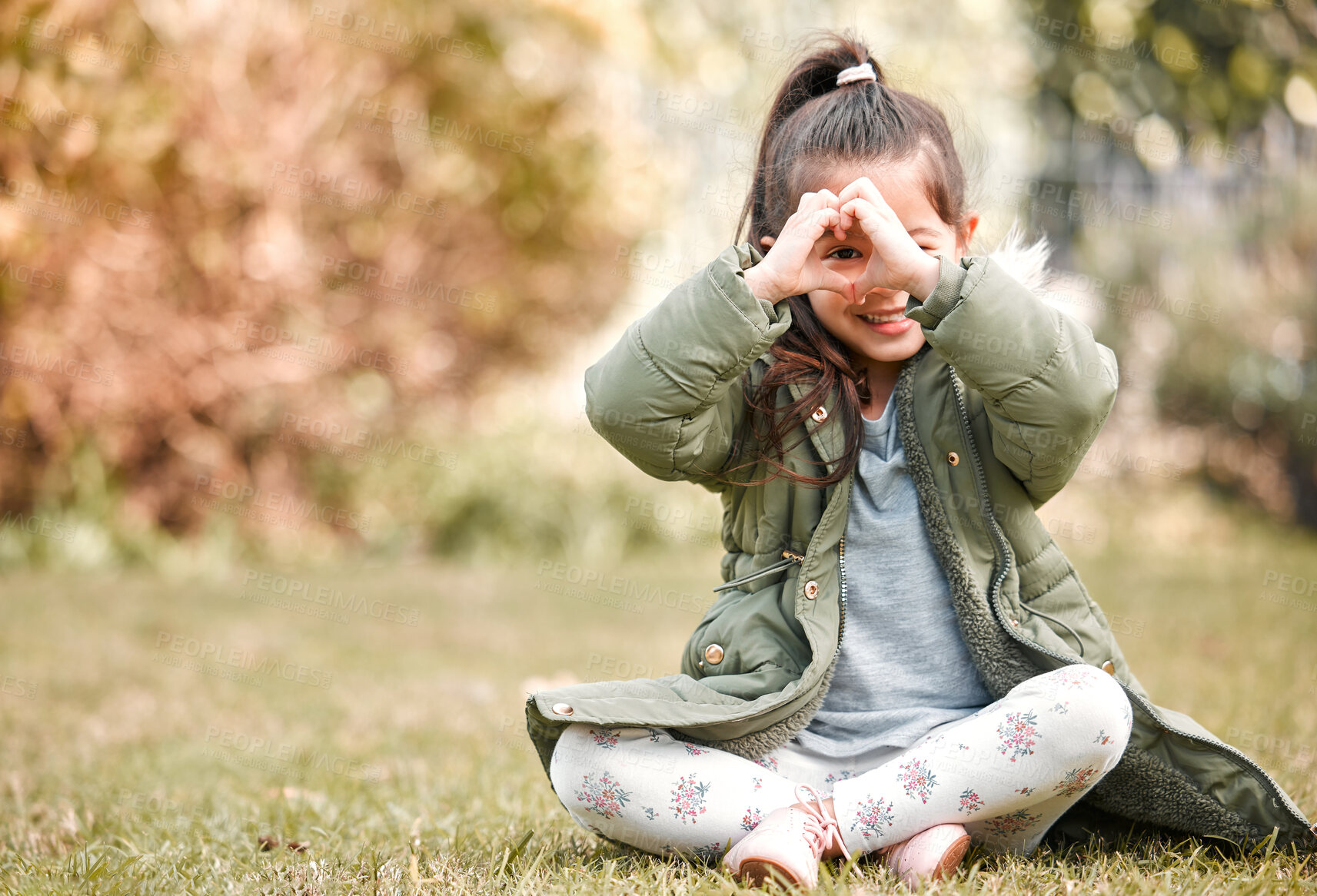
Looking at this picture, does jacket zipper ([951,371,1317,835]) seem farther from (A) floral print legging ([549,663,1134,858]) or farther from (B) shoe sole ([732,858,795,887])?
(B) shoe sole ([732,858,795,887])

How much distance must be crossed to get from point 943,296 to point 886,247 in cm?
12

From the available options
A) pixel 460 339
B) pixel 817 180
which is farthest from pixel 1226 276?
pixel 817 180

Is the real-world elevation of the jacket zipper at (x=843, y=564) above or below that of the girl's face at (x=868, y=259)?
below

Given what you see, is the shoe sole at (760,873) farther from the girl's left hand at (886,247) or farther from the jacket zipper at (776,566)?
the girl's left hand at (886,247)

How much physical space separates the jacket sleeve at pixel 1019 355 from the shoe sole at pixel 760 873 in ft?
2.50

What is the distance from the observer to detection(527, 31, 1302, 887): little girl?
1.78 metres

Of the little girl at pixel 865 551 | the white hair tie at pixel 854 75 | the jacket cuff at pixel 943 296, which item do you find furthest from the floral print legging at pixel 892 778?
the white hair tie at pixel 854 75

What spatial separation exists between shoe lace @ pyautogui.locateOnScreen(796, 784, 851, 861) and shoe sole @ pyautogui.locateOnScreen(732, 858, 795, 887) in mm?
103

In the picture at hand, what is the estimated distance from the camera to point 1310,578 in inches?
213

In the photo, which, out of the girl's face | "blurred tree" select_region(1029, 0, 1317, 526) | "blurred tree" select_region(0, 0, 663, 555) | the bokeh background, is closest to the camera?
the girl's face

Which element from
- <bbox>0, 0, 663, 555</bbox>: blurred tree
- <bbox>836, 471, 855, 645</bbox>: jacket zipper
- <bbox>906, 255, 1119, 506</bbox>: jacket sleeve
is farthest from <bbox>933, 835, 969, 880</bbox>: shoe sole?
<bbox>0, 0, 663, 555</bbox>: blurred tree

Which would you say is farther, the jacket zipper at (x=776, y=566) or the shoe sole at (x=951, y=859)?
the jacket zipper at (x=776, y=566)

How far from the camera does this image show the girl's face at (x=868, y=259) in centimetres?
196

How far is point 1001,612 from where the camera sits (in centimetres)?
191
